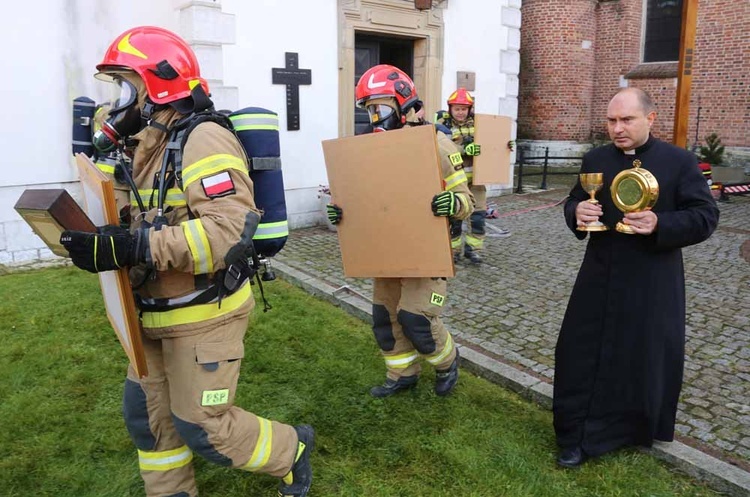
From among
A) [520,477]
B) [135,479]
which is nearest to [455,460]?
[520,477]

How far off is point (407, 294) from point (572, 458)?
4.13 ft

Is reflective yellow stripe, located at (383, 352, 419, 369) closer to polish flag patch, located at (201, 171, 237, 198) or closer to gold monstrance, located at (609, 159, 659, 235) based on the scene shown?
gold monstrance, located at (609, 159, 659, 235)

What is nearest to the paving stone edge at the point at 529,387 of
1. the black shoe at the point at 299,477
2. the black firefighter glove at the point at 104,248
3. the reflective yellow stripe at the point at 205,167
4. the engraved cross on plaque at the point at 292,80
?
the black shoe at the point at 299,477

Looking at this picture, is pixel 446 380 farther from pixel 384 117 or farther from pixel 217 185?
pixel 217 185

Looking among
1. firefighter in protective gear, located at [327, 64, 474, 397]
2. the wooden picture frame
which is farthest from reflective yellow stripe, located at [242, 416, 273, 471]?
firefighter in protective gear, located at [327, 64, 474, 397]

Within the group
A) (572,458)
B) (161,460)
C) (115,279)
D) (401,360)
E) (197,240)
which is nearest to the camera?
(197,240)

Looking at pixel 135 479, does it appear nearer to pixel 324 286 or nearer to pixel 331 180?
pixel 331 180

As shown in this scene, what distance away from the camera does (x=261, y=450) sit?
2.50 metres

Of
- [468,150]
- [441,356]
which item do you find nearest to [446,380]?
[441,356]

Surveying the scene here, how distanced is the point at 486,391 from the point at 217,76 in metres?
5.67

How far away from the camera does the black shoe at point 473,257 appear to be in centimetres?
704

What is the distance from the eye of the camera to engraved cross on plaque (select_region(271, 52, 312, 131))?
326 inches

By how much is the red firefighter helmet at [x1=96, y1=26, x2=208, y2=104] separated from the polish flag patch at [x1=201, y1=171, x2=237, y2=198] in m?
0.44

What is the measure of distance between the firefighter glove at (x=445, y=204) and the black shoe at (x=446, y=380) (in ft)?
3.53
